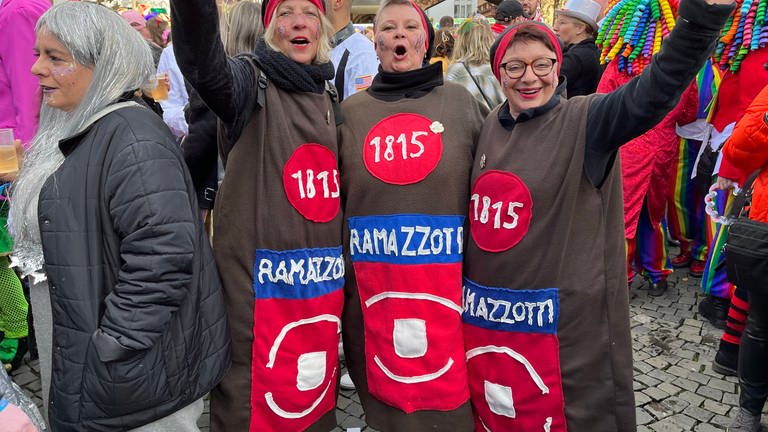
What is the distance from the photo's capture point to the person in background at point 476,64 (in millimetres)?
3592

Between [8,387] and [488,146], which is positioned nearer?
[8,387]

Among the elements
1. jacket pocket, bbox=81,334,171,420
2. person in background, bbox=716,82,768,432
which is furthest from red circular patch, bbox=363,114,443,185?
person in background, bbox=716,82,768,432

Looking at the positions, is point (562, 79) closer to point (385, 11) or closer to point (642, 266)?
point (385, 11)

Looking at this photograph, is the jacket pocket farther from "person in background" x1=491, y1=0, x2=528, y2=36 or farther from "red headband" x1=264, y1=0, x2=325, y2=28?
"person in background" x1=491, y1=0, x2=528, y2=36

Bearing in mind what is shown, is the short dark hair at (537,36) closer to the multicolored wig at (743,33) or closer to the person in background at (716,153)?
the person in background at (716,153)

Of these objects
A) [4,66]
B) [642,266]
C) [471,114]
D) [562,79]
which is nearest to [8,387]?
[471,114]

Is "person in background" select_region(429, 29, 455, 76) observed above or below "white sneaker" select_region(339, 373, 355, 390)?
above

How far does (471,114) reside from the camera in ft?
7.33

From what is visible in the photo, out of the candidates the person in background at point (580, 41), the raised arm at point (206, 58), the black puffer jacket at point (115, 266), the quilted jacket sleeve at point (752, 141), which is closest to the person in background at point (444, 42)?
the person in background at point (580, 41)

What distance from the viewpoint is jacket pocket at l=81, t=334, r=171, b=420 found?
63.4 inches

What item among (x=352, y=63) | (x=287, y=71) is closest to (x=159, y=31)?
(x=352, y=63)

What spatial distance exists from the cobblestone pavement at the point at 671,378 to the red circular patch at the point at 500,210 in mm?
1290

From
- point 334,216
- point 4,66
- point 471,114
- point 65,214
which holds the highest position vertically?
point 4,66

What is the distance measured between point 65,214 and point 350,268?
3.36ft
